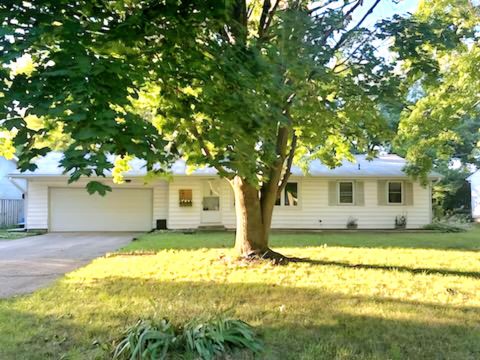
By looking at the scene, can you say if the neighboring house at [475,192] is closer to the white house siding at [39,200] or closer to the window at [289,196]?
the window at [289,196]

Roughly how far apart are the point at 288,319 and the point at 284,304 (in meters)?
0.75

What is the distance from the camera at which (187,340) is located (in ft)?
14.1

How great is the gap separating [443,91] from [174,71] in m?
10.2

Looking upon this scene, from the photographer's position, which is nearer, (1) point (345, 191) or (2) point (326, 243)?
(2) point (326, 243)

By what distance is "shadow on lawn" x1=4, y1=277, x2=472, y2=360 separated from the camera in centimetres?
463

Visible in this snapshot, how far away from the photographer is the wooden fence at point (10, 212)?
22266 millimetres

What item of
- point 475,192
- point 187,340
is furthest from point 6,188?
point 475,192

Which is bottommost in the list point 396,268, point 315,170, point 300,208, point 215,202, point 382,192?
point 396,268

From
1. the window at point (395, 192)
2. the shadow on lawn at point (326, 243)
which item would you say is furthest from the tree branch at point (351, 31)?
the window at point (395, 192)

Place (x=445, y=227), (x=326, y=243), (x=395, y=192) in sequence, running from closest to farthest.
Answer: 1. (x=326, y=243)
2. (x=445, y=227)
3. (x=395, y=192)

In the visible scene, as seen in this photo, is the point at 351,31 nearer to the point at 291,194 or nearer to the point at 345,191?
the point at 291,194

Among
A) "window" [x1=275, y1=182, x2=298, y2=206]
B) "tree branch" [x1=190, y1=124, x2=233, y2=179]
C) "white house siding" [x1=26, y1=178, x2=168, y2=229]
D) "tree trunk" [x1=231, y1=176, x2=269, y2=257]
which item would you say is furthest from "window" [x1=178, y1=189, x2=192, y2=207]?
"tree branch" [x1=190, y1=124, x2=233, y2=179]

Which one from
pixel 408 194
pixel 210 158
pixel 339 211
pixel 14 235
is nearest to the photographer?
pixel 210 158

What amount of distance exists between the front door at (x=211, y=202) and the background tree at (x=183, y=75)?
39.5 feet
